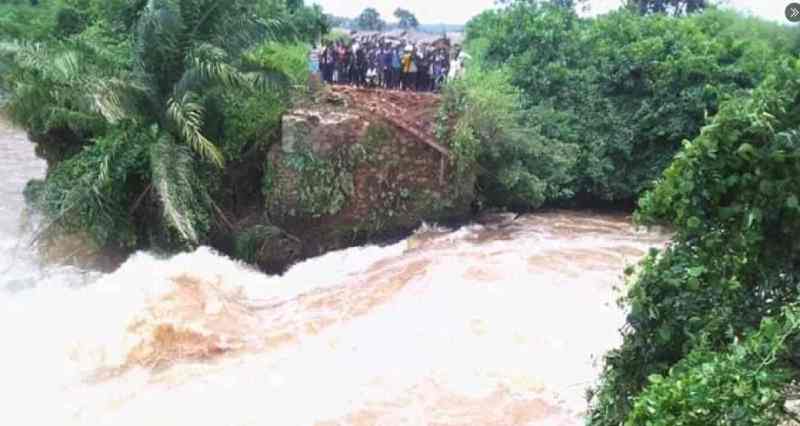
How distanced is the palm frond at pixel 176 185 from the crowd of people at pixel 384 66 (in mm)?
4901

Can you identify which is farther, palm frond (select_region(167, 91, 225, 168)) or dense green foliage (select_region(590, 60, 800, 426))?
palm frond (select_region(167, 91, 225, 168))

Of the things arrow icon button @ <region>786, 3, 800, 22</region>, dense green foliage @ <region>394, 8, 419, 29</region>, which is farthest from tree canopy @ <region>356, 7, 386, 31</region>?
arrow icon button @ <region>786, 3, 800, 22</region>

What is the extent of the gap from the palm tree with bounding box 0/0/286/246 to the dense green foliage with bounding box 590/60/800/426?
843 cm

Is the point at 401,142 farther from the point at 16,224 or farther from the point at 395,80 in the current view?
the point at 16,224

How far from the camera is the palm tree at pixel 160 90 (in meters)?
12.3

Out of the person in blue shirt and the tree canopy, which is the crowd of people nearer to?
the person in blue shirt

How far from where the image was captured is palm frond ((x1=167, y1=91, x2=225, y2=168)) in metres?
12.4

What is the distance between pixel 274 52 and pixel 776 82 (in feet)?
40.0

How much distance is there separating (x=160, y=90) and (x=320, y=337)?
228 inches

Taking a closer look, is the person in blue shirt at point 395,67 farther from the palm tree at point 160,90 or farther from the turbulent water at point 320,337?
the turbulent water at point 320,337

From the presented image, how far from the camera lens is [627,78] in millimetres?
17391

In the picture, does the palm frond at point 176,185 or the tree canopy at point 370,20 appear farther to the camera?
the tree canopy at point 370,20

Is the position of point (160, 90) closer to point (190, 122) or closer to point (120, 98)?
point (120, 98)

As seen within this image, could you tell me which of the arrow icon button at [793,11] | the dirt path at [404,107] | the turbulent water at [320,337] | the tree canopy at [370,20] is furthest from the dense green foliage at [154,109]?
the tree canopy at [370,20]
